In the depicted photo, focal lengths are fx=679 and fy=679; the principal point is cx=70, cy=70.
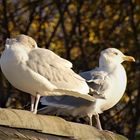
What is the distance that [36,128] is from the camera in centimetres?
567

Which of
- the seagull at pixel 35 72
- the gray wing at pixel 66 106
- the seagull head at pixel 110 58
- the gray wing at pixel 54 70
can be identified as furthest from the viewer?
the seagull head at pixel 110 58

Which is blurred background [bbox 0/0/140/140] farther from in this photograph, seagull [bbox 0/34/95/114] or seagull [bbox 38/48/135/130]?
seagull [bbox 0/34/95/114]

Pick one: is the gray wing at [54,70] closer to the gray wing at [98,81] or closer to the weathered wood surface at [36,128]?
the weathered wood surface at [36,128]

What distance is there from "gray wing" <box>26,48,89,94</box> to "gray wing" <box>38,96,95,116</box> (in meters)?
0.82

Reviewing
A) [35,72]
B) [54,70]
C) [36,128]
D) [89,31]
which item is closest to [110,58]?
[54,70]

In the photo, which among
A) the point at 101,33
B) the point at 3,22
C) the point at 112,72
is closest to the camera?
the point at 112,72

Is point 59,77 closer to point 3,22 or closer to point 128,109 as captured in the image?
point 3,22

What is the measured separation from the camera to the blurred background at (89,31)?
43.3 feet

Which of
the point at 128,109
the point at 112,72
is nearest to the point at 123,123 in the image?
the point at 128,109

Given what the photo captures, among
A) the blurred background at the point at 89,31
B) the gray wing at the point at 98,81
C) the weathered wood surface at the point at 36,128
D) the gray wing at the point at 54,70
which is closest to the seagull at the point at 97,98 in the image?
the gray wing at the point at 98,81

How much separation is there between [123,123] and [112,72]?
6016 mm

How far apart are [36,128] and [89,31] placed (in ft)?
27.3

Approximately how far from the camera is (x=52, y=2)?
1358cm

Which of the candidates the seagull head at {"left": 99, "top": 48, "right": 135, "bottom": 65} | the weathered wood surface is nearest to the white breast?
the seagull head at {"left": 99, "top": 48, "right": 135, "bottom": 65}
